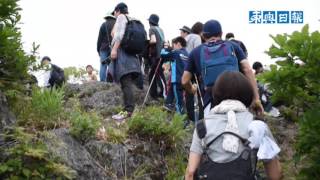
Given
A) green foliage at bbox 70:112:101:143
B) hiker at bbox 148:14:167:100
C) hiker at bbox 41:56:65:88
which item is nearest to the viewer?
green foliage at bbox 70:112:101:143

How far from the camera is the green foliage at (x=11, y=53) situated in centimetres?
644

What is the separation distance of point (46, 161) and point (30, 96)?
4.56 feet

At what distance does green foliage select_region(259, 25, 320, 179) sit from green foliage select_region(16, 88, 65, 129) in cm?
265

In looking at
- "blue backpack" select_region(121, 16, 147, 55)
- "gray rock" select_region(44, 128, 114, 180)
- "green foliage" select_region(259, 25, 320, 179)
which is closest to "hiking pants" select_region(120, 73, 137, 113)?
"blue backpack" select_region(121, 16, 147, 55)

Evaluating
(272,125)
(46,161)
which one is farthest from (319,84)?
(272,125)

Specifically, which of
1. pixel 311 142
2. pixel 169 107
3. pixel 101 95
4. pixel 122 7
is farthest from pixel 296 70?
pixel 101 95

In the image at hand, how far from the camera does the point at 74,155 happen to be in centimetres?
670

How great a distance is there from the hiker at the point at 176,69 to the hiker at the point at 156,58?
2.47ft

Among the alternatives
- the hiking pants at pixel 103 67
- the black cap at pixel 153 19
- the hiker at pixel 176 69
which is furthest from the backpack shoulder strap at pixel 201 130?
the black cap at pixel 153 19

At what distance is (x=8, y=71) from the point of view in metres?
6.57

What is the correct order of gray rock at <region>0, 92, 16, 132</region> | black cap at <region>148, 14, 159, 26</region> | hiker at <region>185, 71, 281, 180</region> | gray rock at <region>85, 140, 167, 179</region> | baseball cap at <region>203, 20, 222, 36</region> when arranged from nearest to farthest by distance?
hiker at <region>185, 71, 281, 180</region>
gray rock at <region>0, 92, 16, 132</region>
baseball cap at <region>203, 20, 222, 36</region>
gray rock at <region>85, 140, 167, 179</region>
black cap at <region>148, 14, 159, 26</region>

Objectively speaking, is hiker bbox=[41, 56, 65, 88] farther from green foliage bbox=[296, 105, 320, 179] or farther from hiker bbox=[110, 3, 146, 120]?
green foliage bbox=[296, 105, 320, 179]

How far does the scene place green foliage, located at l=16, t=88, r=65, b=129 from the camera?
22.8 ft

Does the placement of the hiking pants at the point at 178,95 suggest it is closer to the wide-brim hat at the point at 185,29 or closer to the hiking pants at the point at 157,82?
the hiking pants at the point at 157,82
